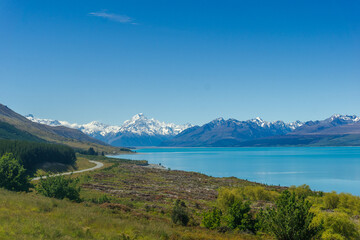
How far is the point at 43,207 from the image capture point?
28.5m

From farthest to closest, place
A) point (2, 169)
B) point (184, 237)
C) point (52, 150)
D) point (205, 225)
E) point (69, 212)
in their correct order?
point (52, 150), point (2, 169), point (205, 225), point (69, 212), point (184, 237)

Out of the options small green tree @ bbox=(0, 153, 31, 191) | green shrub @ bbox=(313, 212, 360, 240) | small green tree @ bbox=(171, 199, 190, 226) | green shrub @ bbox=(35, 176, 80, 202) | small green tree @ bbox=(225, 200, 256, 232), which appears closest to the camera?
green shrub @ bbox=(313, 212, 360, 240)

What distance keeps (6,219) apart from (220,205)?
34455 mm

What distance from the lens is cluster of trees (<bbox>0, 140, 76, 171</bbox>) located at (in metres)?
107

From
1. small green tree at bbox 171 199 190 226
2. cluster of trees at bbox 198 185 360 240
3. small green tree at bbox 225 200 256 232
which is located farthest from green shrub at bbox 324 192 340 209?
small green tree at bbox 171 199 190 226

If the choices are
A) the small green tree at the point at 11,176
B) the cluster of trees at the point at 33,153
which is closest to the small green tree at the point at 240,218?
the small green tree at the point at 11,176

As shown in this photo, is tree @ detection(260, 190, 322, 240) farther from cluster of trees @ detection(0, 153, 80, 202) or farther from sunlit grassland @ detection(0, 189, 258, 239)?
cluster of trees @ detection(0, 153, 80, 202)

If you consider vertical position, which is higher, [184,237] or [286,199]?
[286,199]

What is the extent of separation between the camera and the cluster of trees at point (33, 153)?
350 feet

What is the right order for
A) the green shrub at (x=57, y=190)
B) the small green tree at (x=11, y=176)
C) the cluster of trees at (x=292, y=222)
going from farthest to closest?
the small green tree at (x=11, y=176)
the green shrub at (x=57, y=190)
the cluster of trees at (x=292, y=222)

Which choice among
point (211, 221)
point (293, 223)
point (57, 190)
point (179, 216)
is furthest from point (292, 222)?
point (57, 190)

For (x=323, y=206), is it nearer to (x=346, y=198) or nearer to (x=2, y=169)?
(x=346, y=198)

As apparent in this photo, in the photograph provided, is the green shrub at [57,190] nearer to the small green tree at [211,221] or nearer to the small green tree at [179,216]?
the small green tree at [179,216]

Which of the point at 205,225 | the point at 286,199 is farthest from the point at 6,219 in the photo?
the point at 286,199
